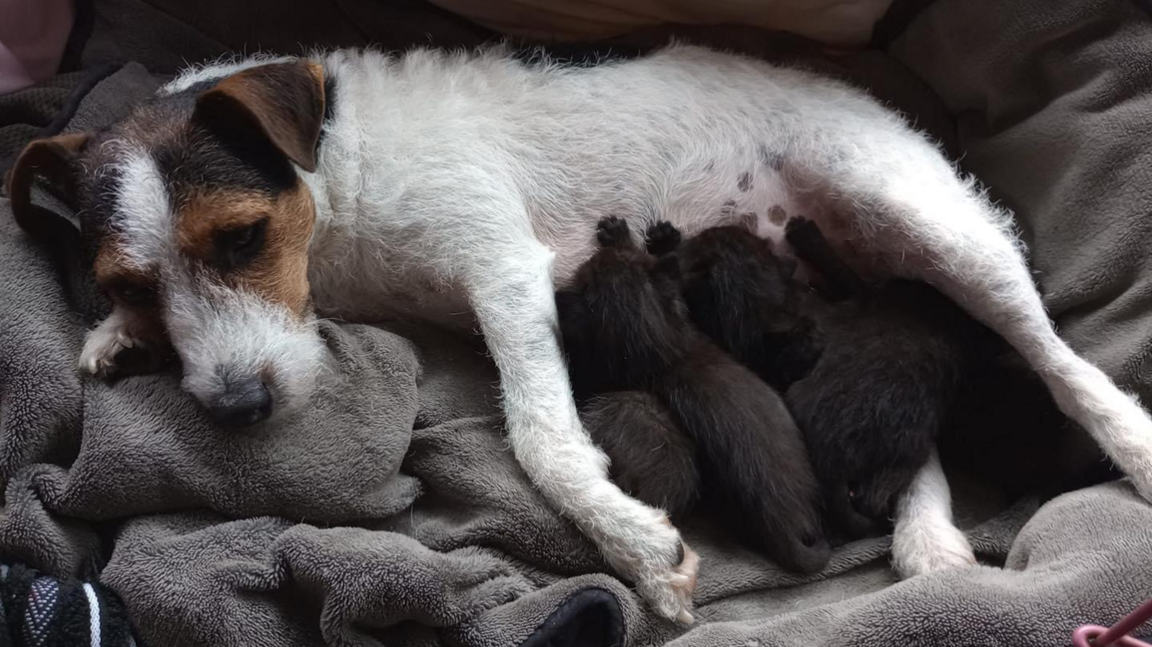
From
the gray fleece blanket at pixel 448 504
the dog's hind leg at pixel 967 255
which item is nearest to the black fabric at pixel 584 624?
the gray fleece blanket at pixel 448 504

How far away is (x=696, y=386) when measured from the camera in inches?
81.4

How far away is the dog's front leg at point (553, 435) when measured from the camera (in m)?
1.91

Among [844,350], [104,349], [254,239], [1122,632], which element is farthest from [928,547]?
[104,349]

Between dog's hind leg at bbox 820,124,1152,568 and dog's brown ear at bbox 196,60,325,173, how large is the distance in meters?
1.38

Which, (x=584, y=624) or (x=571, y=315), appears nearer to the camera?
(x=584, y=624)

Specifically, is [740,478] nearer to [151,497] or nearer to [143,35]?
[151,497]

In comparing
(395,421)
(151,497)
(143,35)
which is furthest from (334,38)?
(151,497)

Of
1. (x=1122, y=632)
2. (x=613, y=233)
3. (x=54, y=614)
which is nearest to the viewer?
(x=1122, y=632)

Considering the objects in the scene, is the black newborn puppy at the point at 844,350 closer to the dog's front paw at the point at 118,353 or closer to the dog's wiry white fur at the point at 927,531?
the dog's wiry white fur at the point at 927,531

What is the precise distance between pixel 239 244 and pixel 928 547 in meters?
1.75

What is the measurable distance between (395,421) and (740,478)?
822 mm

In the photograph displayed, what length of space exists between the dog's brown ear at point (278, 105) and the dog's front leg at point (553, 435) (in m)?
0.52

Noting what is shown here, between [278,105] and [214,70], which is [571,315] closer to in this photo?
[278,105]

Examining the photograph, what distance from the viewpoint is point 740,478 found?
6.40 feet
